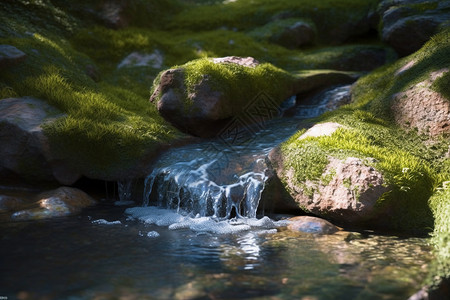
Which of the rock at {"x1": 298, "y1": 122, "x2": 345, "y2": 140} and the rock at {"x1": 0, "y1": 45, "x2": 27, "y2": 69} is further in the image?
the rock at {"x1": 0, "y1": 45, "x2": 27, "y2": 69}

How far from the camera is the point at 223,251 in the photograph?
200 inches

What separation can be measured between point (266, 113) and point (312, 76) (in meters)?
2.25

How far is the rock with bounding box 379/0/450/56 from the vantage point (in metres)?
10.9

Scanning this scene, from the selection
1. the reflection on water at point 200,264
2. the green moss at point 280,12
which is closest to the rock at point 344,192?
the reflection on water at point 200,264

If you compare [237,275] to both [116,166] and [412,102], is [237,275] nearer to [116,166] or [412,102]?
[116,166]

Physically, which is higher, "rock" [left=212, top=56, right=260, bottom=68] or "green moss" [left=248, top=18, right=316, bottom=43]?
"green moss" [left=248, top=18, right=316, bottom=43]

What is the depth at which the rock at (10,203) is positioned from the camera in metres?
6.92

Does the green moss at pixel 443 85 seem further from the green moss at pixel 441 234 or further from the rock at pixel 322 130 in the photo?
the green moss at pixel 441 234

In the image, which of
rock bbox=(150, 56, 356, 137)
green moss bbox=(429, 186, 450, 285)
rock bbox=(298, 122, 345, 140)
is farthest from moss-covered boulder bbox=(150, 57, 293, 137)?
A: green moss bbox=(429, 186, 450, 285)

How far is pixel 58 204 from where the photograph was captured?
711cm

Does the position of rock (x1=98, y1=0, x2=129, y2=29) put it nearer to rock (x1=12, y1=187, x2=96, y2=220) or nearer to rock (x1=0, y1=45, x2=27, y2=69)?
rock (x1=0, y1=45, x2=27, y2=69)

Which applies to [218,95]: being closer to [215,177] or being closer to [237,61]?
[237,61]

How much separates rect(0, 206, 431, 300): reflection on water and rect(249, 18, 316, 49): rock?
1143cm

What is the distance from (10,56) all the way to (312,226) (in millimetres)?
7869
